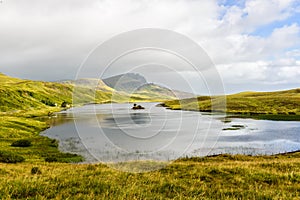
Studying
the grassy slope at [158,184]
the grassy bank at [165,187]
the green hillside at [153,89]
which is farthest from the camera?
the green hillside at [153,89]

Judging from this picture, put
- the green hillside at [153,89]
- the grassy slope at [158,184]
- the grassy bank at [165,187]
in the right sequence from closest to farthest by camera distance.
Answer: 1. the grassy bank at [165,187]
2. the grassy slope at [158,184]
3. the green hillside at [153,89]

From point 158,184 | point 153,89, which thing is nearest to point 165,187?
point 158,184

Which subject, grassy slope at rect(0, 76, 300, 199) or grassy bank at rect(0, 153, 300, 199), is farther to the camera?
grassy slope at rect(0, 76, 300, 199)

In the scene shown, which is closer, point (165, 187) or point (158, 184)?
point (165, 187)

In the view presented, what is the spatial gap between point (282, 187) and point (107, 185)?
321 inches

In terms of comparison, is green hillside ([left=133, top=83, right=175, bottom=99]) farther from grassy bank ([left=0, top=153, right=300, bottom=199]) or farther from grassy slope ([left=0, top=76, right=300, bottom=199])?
grassy bank ([left=0, top=153, right=300, bottom=199])

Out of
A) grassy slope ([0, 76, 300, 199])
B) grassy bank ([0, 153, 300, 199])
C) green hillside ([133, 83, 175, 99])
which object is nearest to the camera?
grassy bank ([0, 153, 300, 199])

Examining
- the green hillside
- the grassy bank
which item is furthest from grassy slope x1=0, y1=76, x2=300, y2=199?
the green hillside

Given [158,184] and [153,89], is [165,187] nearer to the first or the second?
[158,184]

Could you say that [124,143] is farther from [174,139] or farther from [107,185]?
[107,185]

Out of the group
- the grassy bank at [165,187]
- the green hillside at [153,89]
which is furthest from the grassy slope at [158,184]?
the green hillside at [153,89]

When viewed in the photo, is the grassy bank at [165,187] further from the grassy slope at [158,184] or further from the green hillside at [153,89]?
the green hillside at [153,89]

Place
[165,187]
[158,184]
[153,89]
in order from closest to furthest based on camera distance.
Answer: [165,187]
[158,184]
[153,89]

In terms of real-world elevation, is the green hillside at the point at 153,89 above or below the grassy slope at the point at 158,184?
above
